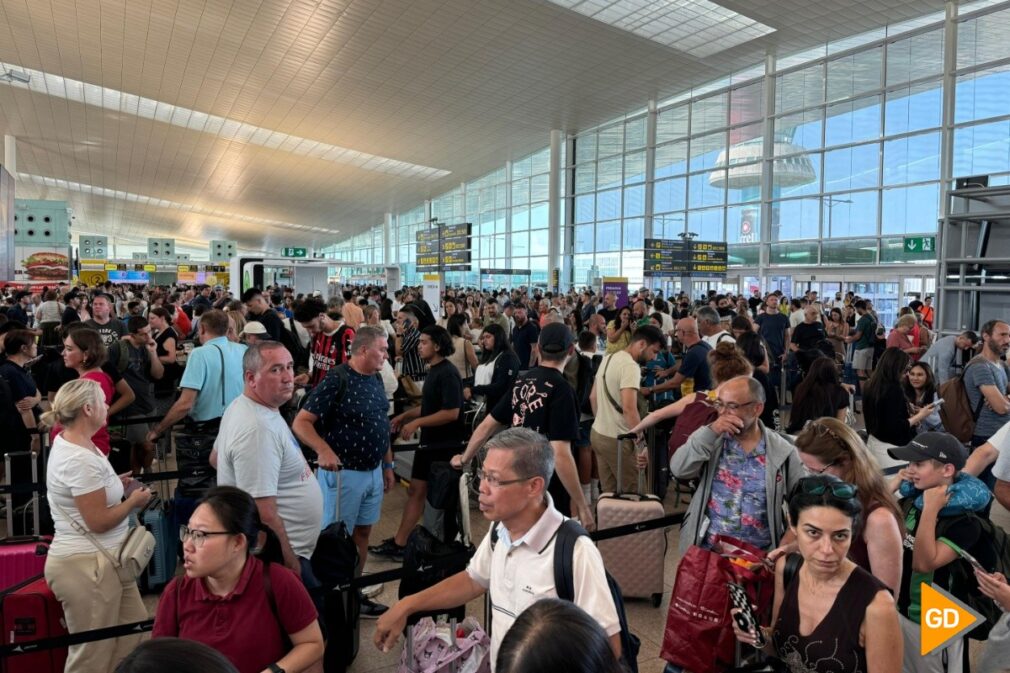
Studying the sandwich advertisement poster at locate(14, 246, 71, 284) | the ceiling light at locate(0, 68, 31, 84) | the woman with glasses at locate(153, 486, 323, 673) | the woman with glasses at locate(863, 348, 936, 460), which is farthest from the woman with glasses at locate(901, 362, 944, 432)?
the ceiling light at locate(0, 68, 31, 84)

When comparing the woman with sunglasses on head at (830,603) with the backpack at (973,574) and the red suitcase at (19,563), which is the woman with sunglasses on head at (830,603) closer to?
the backpack at (973,574)

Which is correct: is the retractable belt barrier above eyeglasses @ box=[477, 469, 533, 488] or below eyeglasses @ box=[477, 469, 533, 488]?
below

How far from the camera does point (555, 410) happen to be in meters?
3.78

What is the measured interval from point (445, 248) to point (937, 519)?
78.1 ft

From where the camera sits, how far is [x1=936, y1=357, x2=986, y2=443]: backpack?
230 inches

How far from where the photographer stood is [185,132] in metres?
Answer: 31.2

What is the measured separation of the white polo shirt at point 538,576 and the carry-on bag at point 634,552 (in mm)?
2287

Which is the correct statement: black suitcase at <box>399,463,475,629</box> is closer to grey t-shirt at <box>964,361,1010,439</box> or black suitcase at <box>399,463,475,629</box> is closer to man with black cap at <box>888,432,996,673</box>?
man with black cap at <box>888,432,996,673</box>

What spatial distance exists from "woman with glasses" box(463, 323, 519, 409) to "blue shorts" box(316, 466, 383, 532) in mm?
1761

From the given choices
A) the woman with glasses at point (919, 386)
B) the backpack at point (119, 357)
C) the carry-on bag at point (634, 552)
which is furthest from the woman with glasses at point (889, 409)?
the backpack at point (119, 357)

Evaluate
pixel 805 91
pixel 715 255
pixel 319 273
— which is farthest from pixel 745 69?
pixel 319 273

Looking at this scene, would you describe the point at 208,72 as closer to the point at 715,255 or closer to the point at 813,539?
the point at 715,255

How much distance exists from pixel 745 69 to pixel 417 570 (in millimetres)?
22831

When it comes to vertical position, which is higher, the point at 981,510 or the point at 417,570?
the point at 981,510
